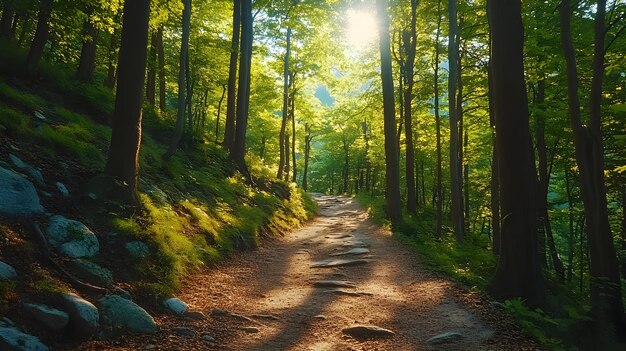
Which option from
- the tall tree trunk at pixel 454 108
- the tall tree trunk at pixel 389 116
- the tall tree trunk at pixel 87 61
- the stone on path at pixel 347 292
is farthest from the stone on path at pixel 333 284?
the tall tree trunk at pixel 87 61

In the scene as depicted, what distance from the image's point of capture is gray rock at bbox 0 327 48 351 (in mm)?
3326

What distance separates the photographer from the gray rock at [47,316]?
387 centimetres

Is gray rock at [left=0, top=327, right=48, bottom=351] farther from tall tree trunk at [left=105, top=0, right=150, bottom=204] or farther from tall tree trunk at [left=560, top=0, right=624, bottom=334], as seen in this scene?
tall tree trunk at [left=560, top=0, right=624, bottom=334]

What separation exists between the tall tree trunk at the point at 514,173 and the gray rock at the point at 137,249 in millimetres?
5651

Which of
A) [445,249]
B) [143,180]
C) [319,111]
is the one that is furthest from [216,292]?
[319,111]

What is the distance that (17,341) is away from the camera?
135 inches

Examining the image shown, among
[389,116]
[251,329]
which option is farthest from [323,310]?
[389,116]

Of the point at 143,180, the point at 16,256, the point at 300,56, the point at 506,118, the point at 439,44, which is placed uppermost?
the point at 300,56

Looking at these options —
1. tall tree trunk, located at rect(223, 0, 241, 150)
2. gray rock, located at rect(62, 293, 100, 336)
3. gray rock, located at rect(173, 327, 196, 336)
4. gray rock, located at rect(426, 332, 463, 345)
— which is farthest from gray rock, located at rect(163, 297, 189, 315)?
tall tree trunk, located at rect(223, 0, 241, 150)

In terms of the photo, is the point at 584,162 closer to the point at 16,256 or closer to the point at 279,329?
the point at 279,329

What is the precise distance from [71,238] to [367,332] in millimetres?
4170

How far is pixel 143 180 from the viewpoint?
30.8ft

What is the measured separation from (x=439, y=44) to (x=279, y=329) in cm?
1436

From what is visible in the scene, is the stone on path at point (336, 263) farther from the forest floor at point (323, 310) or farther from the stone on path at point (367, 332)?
the stone on path at point (367, 332)
